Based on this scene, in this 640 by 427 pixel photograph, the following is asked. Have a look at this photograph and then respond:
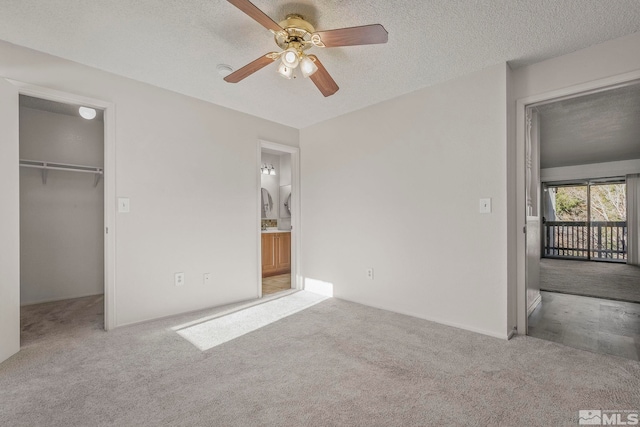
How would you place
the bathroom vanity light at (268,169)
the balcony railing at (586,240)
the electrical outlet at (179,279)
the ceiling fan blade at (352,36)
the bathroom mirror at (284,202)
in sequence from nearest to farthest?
the ceiling fan blade at (352,36) → the electrical outlet at (179,279) → the bathroom vanity light at (268,169) → the bathroom mirror at (284,202) → the balcony railing at (586,240)

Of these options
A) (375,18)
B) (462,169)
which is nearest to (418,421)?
(462,169)

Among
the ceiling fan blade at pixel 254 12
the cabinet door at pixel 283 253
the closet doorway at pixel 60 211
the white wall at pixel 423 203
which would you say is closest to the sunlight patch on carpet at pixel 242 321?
the white wall at pixel 423 203

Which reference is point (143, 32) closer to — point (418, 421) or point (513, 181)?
point (418, 421)

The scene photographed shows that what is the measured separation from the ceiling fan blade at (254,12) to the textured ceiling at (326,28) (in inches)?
7.1

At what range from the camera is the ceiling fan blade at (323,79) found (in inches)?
84.8

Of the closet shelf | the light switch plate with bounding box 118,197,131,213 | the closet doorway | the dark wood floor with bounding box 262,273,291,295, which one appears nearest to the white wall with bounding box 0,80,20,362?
the light switch plate with bounding box 118,197,131,213

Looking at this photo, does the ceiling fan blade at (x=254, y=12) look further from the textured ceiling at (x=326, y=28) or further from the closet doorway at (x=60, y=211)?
the closet doorway at (x=60, y=211)

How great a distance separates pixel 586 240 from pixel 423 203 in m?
7.26

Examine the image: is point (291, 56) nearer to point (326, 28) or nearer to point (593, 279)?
point (326, 28)

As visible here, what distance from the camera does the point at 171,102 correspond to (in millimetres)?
3146

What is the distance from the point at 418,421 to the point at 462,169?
2.13m

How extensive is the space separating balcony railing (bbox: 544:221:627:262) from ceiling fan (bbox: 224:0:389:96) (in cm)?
856

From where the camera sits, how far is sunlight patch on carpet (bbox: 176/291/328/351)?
2553mm

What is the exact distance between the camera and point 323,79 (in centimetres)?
230
